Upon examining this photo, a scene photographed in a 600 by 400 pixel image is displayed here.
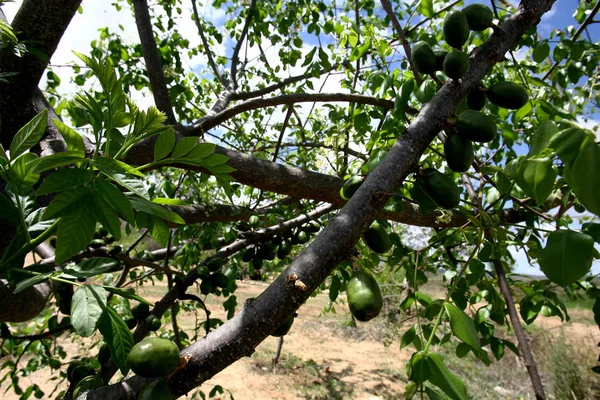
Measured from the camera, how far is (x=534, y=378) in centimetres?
128

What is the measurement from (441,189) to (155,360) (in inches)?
35.9

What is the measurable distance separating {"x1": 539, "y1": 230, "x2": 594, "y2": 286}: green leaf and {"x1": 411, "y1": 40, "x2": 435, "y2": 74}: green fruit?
0.84m

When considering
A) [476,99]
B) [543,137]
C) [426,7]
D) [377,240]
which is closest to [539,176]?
[543,137]

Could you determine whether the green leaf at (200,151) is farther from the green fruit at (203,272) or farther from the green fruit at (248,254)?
the green fruit at (248,254)

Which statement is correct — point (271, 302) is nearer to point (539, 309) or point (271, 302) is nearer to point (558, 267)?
point (558, 267)

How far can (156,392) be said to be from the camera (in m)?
0.68

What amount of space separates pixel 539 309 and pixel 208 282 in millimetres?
1962

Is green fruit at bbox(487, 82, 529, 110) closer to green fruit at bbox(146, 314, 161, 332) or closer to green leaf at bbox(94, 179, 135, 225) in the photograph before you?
green leaf at bbox(94, 179, 135, 225)

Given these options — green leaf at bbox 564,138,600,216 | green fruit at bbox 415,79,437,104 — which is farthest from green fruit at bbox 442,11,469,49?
green leaf at bbox 564,138,600,216

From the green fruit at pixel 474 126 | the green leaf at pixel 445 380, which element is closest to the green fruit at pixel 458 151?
the green fruit at pixel 474 126

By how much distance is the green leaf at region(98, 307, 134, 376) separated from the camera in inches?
33.4

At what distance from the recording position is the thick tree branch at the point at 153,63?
2.61m

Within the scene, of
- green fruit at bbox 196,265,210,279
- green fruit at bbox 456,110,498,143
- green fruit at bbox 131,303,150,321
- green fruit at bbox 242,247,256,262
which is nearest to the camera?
green fruit at bbox 456,110,498,143

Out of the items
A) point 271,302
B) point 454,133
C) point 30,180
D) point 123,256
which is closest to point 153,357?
point 271,302
